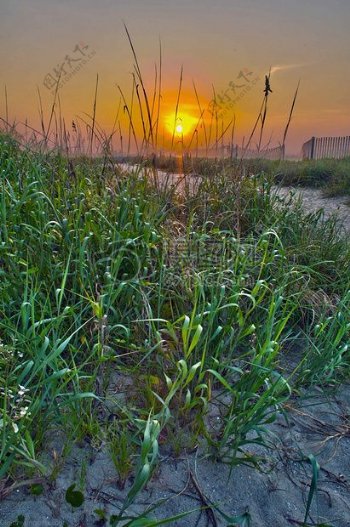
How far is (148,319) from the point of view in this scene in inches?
84.0

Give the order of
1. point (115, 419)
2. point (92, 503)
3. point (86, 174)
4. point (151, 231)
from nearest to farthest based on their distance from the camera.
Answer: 1. point (92, 503)
2. point (115, 419)
3. point (151, 231)
4. point (86, 174)

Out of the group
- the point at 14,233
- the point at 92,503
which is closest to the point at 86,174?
the point at 14,233

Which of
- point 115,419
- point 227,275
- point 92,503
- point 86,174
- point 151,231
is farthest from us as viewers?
point 86,174

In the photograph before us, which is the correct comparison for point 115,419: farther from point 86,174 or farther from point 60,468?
point 86,174

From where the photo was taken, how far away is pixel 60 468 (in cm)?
179

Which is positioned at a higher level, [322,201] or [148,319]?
[148,319]

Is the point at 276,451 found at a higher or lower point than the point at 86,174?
lower

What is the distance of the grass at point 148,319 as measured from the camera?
190 cm

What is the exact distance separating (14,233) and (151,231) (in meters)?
0.82

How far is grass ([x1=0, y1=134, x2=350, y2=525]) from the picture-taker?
6.23ft

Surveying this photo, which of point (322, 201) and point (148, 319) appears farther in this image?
point (322, 201)

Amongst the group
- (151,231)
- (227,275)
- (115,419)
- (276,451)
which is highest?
(151,231)

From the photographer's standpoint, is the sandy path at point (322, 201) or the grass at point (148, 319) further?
the sandy path at point (322, 201)

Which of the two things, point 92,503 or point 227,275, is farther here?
point 227,275
